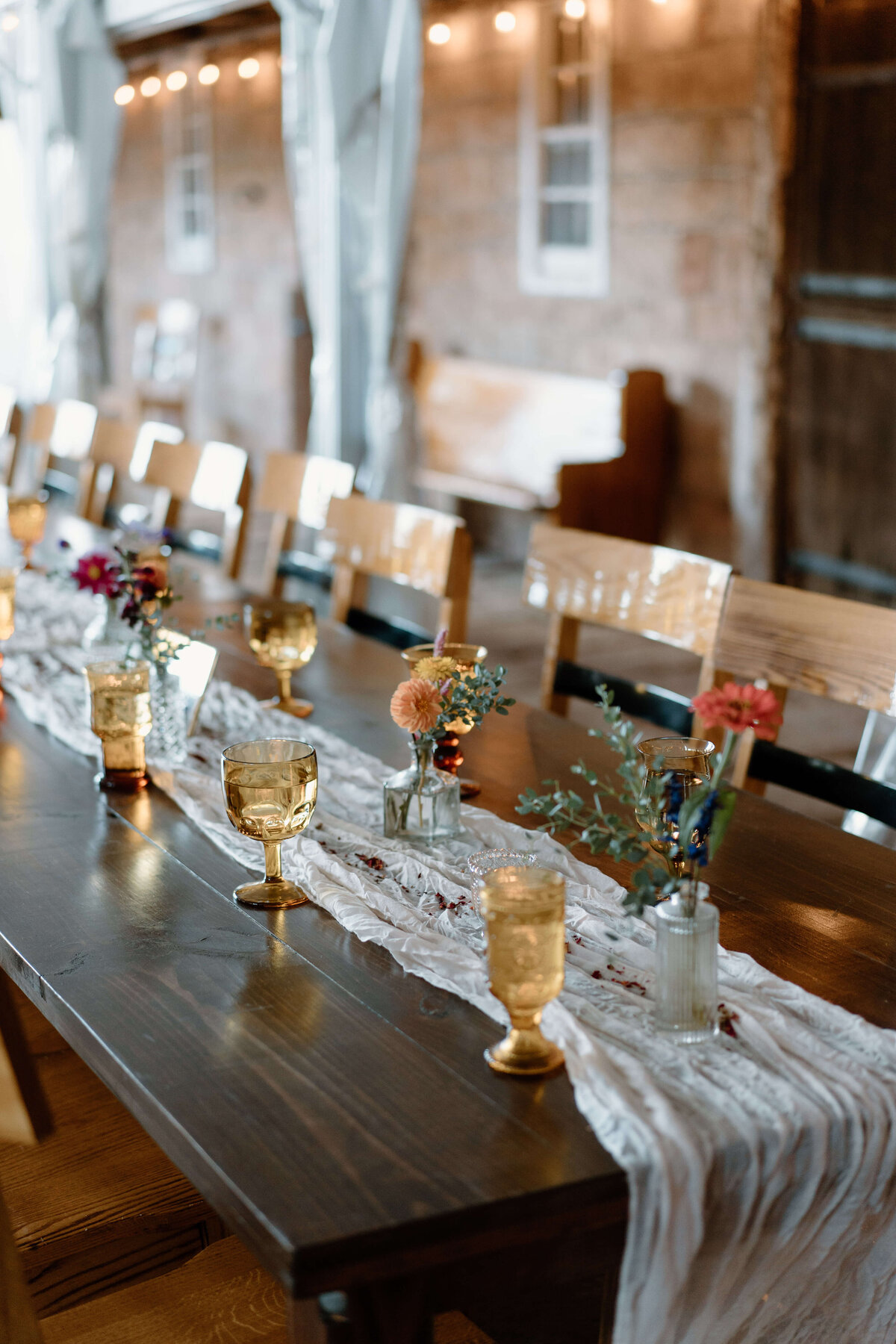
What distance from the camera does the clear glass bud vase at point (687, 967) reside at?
1.09 metres

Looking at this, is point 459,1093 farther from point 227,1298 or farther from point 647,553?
point 647,553

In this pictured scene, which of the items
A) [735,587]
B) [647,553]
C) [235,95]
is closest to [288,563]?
[647,553]

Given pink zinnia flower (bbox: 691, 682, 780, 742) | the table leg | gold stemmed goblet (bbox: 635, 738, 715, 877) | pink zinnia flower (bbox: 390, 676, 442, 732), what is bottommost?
the table leg

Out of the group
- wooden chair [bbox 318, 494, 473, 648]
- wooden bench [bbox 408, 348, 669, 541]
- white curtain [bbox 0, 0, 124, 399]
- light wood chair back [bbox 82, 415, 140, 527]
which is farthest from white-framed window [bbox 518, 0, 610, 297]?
wooden chair [bbox 318, 494, 473, 648]

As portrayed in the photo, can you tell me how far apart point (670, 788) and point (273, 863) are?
0.44 m

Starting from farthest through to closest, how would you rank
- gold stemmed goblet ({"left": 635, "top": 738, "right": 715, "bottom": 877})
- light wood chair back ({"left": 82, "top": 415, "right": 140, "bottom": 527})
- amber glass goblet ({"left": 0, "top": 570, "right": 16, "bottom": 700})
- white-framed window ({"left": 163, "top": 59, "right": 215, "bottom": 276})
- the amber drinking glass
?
white-framed window ({"left": 163, "top": 59, "right": 215, "bottom": 276}) → light wood chair back ({"left": 82, "top": 415, "right": 140, "bottom": 527}) → amber glass goblet ({"left": 0, "top": 570, "right": 16, "bottom": 700}) → the amber drinking glass → gold stemmed goblet ({"left": 635, "top": 738, "right": 715, "bottom": 877})

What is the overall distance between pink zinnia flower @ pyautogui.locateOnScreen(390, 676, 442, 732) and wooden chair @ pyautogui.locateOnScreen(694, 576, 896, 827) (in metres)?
0.57

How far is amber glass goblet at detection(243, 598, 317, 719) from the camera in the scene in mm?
2070

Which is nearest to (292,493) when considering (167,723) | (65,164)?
(167,723)

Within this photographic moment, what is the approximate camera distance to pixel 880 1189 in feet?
3.42

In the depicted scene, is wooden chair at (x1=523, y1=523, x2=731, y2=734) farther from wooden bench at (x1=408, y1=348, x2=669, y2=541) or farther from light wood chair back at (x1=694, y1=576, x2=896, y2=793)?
wooden bench at (x1=408, y1=348, x2=669, y2=541)

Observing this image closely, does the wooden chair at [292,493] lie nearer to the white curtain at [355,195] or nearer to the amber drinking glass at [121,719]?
the amber drinking glass at [121,719]

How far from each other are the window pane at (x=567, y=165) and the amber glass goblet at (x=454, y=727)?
4.59 m

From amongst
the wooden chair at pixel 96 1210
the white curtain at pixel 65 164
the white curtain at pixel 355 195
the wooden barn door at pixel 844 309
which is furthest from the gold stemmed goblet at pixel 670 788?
the white curtain at pixel 65 164
